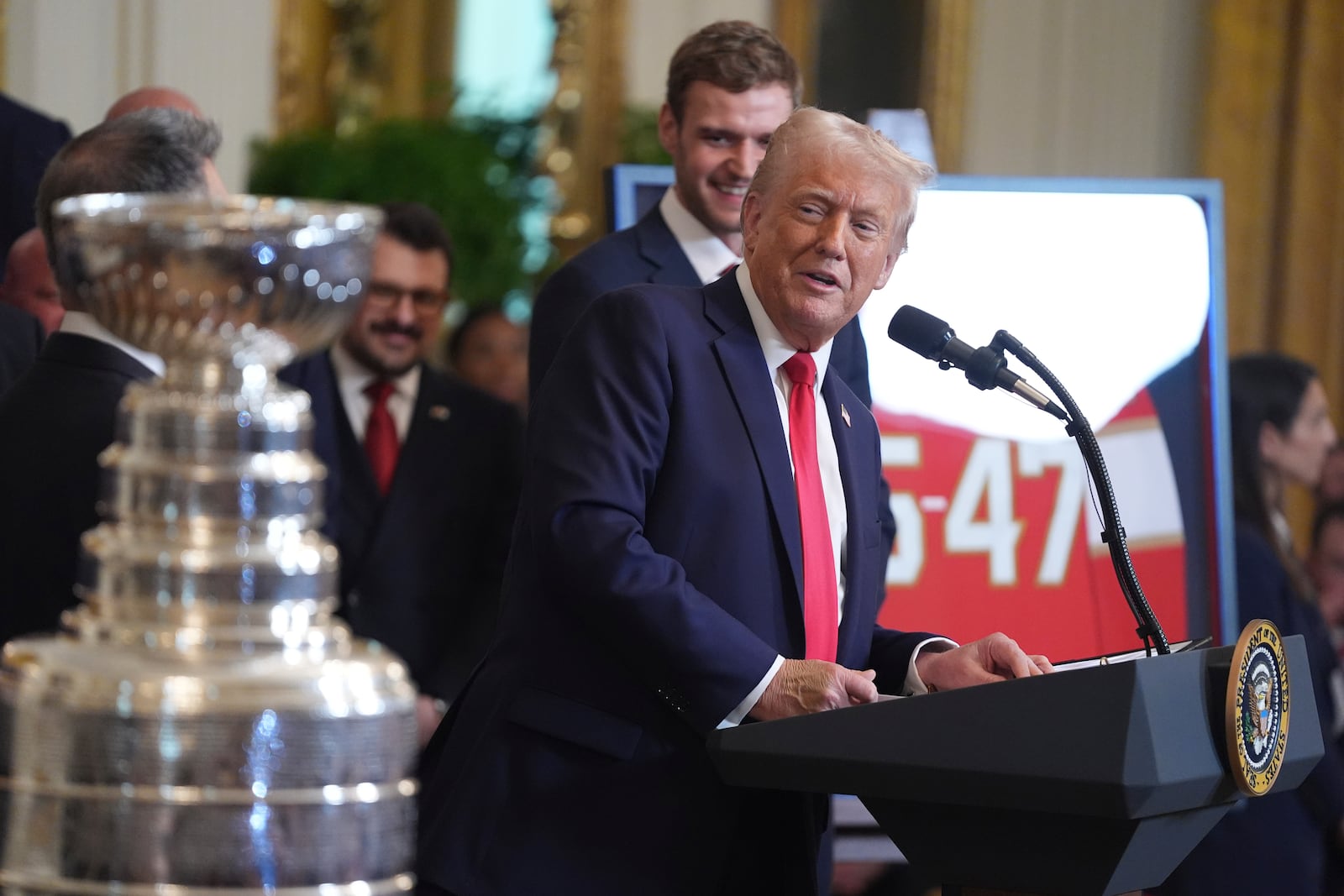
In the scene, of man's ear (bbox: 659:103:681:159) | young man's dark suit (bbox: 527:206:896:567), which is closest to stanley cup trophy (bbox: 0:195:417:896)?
young man's dark suit (bbox: 527:206:896:567)

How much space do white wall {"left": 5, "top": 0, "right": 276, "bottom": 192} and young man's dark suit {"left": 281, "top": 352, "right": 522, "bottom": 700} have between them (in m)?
2.23

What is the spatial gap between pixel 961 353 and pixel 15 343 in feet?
5.28

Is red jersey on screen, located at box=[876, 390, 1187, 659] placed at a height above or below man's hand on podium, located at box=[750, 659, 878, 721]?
below

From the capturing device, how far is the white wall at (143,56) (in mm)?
5902

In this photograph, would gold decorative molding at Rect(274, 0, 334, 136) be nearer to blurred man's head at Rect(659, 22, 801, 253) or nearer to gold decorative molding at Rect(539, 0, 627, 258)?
gold decorative molding at Rect(539, 0, 627, 258)

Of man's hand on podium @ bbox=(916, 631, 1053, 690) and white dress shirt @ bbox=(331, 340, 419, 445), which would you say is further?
white dress shirt @ bbox=(331, 340, 419, 445)

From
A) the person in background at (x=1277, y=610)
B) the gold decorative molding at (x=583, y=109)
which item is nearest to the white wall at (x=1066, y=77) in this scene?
the gold decorative molding at (x=583, y=109)

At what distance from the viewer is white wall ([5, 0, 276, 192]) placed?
19.4 ft

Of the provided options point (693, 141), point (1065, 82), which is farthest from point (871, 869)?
point (1065, 82)

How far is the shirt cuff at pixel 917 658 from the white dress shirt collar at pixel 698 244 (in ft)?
3.40

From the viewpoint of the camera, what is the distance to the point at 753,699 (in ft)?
7.02

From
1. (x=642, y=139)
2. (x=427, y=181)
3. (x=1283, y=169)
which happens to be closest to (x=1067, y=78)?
(x=1283, y=169)

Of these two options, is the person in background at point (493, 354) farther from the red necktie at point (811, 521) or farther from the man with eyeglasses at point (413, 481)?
the red necktie at point (811, 521)

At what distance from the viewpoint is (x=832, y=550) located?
238 cm
